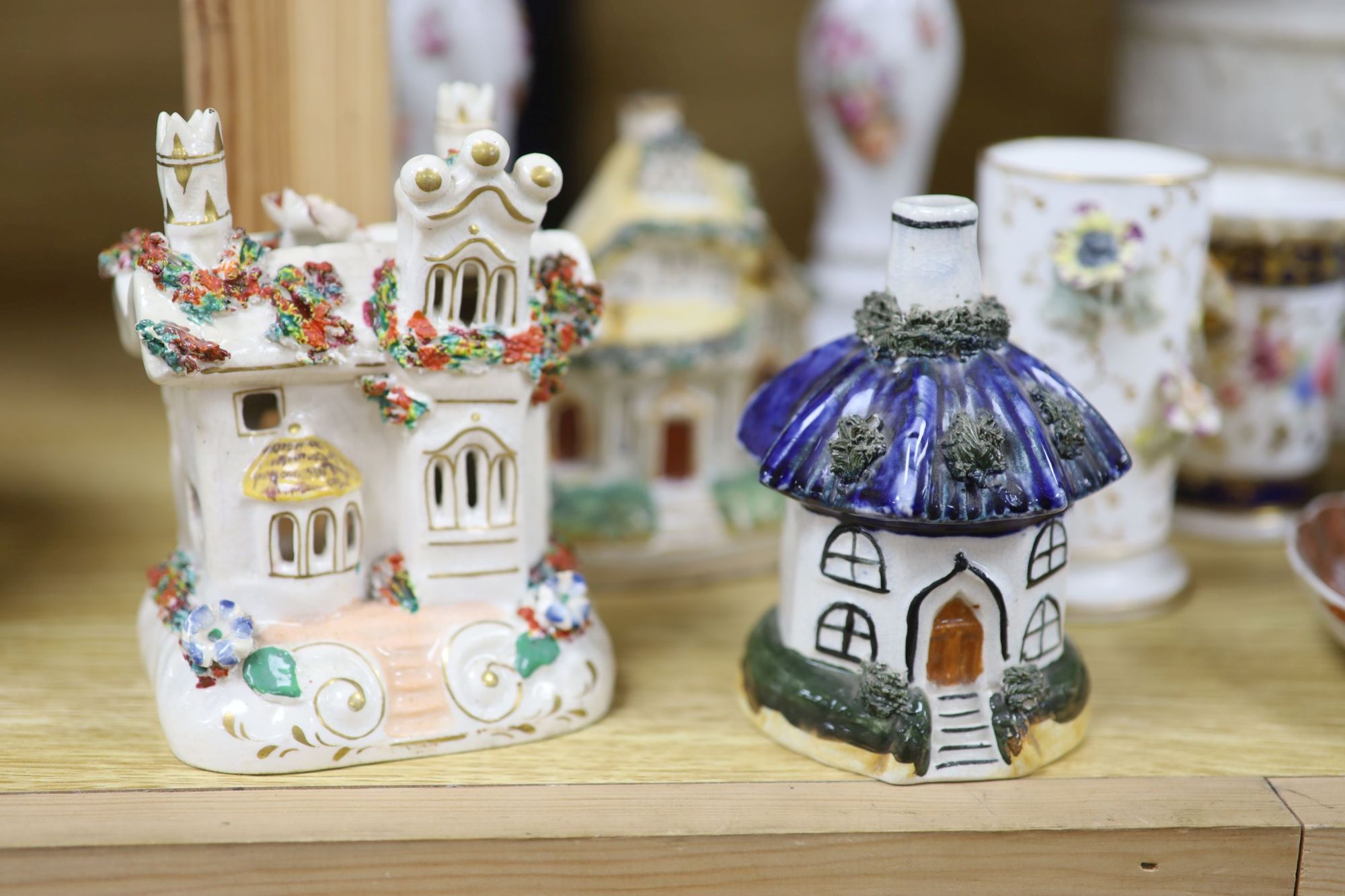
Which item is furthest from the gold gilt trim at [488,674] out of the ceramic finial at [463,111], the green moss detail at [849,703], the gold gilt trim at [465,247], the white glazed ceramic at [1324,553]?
the white glazed ceramic at [1324,553]

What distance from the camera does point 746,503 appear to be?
5.54 ft

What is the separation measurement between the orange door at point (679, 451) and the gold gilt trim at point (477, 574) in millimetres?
407

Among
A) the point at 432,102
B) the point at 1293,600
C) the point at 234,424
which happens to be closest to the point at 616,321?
the point at 432,102

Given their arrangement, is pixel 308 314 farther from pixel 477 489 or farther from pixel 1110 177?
pixel 1110 177

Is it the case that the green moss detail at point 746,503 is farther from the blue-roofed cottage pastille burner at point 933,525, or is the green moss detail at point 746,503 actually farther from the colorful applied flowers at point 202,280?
the colorful applied flowers at point 202,280

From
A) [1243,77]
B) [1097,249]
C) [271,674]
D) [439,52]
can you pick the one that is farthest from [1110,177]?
[271,674]

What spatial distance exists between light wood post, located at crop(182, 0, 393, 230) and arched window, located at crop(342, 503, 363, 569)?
1.17 ft

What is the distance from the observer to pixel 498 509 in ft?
4.28

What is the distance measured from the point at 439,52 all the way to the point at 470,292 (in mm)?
540

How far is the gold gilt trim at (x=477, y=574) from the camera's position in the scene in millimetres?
1302

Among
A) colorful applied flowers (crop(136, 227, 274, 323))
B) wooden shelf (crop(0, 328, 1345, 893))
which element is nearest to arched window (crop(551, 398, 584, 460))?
wooden shelf (crop(0, 328, 1345, 893))

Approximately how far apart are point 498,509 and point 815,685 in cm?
32

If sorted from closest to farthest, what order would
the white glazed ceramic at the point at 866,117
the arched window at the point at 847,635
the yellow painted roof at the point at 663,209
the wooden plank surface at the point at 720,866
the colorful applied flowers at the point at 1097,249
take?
the wooden plank surface at the point at 720,866 → the arched window at the point at 847,635 → the colorful applied flowers at the point at 1097,249 → the yellow painted roof at the point at 663,209 → the white glazed ceramic at the point at 866,117

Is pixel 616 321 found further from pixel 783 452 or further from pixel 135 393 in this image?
pixel 135 393
